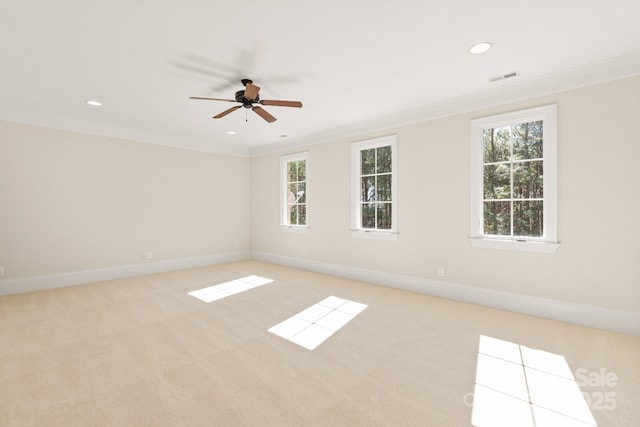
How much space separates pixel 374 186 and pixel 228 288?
114 inches

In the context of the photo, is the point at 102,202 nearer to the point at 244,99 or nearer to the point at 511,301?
the point at 244,99

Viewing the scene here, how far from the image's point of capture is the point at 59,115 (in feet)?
14.9

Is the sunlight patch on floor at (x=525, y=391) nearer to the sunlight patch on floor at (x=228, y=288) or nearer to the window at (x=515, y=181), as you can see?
the window at (x=515, y=181)

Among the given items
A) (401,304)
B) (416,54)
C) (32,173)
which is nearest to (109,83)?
(32,173)

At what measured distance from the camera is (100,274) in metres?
5.02

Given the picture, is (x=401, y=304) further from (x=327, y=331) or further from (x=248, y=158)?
(x=248, y=158)

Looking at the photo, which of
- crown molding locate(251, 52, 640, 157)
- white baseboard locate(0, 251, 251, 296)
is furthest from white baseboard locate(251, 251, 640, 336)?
white baseboard locate(0, 251, 251, 296)

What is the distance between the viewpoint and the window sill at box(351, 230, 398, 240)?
4607 millimetres

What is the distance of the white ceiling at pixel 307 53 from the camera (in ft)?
7.07

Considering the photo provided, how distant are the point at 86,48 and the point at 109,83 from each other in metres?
0.81

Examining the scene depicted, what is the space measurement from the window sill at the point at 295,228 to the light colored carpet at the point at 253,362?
2.18 m

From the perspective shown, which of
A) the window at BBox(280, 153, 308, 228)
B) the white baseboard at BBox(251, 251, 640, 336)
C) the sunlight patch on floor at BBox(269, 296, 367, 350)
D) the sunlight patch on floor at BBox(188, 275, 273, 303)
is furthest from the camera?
the window at BBox(280, 153, 308, 228)

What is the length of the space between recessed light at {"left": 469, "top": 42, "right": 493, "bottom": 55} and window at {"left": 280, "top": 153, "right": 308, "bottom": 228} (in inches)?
152

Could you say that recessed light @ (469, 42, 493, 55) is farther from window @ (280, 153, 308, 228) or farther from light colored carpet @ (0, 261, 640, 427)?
window @ (280, 153, 308, 228)
